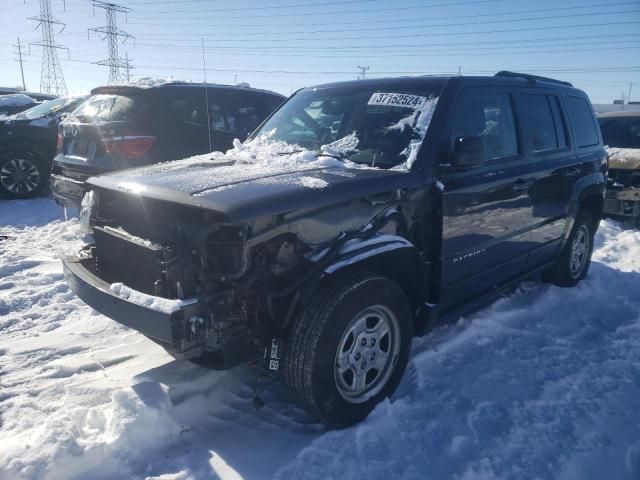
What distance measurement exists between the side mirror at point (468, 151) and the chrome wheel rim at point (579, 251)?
109 inches

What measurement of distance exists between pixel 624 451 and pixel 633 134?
808 centimetres

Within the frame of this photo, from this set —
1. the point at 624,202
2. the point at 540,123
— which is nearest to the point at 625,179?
the point at 624,202

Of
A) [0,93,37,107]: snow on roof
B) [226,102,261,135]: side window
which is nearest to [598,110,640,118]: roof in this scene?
[226,102,261,135]: side window

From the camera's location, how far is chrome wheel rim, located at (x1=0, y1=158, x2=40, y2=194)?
840cm

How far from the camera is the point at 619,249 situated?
7055mm

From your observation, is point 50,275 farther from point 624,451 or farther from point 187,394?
point 624,451

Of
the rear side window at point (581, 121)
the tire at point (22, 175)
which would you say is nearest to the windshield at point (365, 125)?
the rear side window at point (581, 121)

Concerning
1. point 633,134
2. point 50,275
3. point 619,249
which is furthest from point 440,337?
point 633,134

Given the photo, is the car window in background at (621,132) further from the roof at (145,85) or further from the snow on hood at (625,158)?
the roof at (145,85)

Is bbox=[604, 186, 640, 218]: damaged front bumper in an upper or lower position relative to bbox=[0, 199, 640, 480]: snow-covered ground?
upper

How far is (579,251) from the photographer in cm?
553

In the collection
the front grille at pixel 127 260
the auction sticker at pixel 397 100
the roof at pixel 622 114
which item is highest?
the roof at pixel 622 114

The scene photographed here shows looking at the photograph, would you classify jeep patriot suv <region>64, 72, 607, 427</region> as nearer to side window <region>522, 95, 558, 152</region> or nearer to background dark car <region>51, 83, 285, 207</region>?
side window <region>522, 95, 558, 152</region>

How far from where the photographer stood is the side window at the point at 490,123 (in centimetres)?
355
